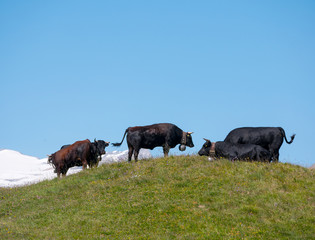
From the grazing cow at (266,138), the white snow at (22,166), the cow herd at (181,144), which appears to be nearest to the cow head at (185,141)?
the cow herd at (181,144)

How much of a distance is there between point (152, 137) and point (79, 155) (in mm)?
4954

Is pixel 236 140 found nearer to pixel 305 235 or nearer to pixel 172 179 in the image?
pixel 172 179

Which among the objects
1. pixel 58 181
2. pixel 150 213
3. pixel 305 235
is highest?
pixel 58 181

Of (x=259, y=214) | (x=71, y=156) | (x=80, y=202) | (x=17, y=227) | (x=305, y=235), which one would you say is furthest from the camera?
(x=71, y=156)

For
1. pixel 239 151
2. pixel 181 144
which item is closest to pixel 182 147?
pixel 181 144

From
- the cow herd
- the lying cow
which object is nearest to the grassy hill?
the cow herd

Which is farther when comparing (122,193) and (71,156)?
(71,156)

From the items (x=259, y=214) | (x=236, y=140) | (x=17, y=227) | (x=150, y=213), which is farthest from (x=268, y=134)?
(x=17, y=227)

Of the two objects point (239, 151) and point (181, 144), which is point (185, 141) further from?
point (239, 151)

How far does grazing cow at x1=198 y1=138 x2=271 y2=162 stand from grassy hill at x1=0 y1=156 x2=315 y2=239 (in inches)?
44.5

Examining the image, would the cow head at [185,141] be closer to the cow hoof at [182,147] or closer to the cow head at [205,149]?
the cow hoof at [182,147]

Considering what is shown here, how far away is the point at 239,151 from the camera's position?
21.5 meters

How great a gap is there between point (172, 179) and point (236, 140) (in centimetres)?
617

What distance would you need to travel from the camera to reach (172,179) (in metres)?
18.6
